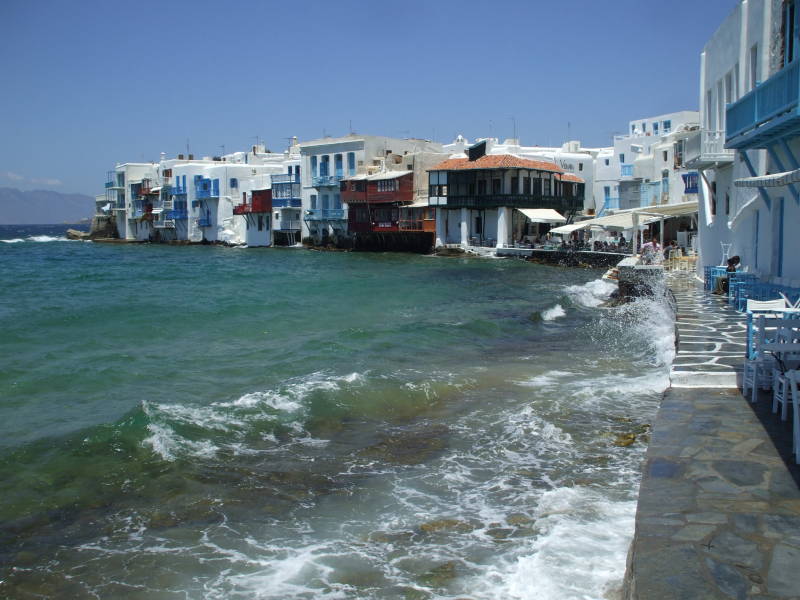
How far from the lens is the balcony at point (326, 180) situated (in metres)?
70.2

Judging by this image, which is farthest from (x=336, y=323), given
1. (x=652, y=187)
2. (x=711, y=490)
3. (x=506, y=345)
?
(x=652, y=187)

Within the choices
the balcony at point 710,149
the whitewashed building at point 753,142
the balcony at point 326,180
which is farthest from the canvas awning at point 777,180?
the balcony at point 326,180

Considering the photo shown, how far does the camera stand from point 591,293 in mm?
29875

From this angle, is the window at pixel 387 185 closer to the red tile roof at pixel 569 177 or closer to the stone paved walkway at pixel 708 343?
the red tile roof at pixel 569 177

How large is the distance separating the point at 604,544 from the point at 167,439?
613 centimetres

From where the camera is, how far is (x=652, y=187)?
168 feet

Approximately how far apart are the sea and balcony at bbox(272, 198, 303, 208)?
178 ft

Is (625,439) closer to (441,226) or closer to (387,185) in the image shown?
(441,226)

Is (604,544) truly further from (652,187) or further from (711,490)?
(652,187)

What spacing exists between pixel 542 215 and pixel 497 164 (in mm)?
5197

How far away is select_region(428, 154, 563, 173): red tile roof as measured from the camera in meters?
56.7

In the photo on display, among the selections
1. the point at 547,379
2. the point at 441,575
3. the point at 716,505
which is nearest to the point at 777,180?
the point at 547,379

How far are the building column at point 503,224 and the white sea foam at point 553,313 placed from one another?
33.6 meters

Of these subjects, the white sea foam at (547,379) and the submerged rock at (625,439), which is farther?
the white sea foam at (547,379)
